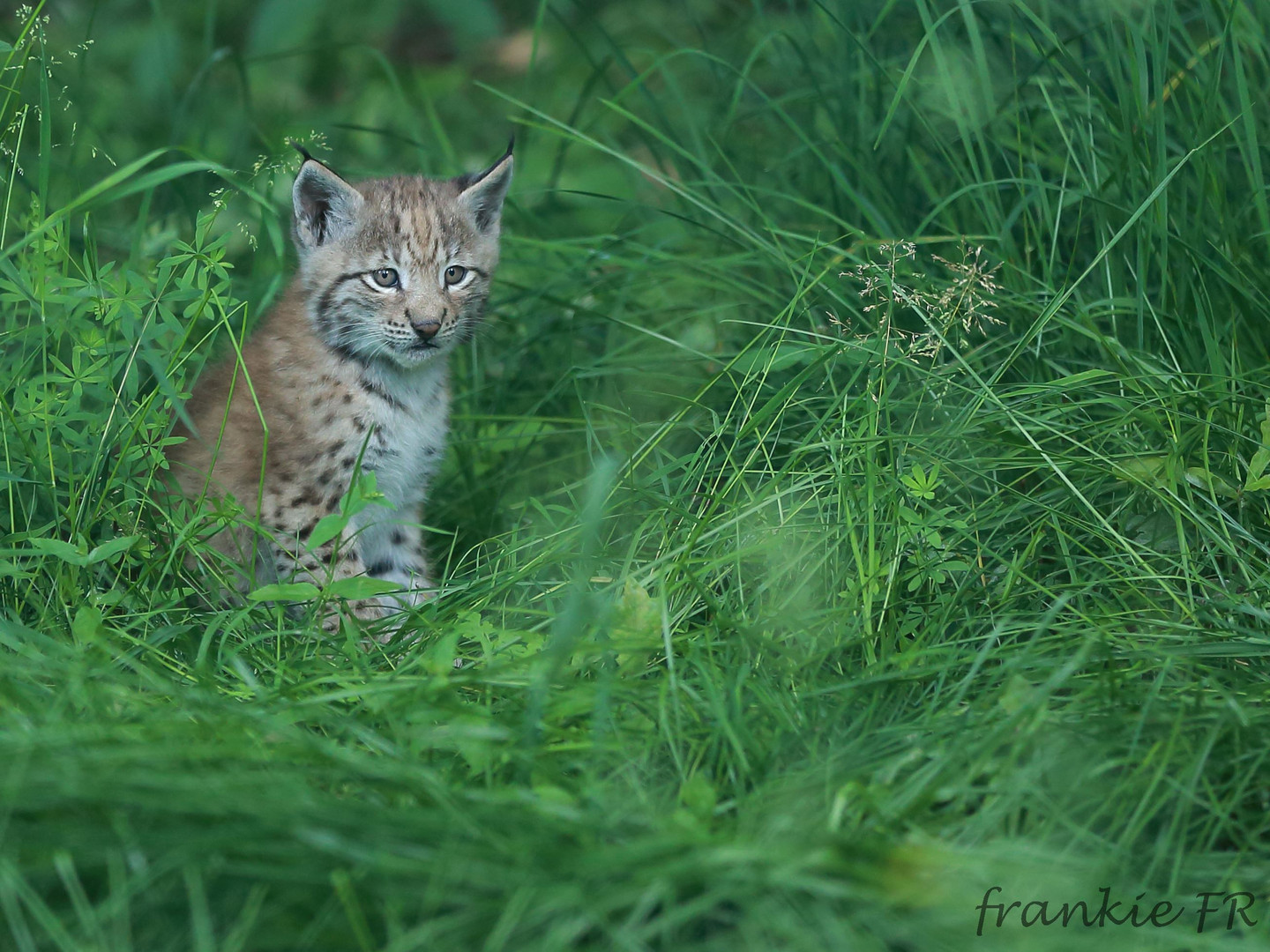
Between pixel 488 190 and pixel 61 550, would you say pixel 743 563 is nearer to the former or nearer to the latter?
pixel 61 550

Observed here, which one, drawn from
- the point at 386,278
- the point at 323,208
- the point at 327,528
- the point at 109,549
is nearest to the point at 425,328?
the point at 386,278

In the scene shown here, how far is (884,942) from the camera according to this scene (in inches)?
88.8

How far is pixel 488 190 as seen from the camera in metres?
4.76

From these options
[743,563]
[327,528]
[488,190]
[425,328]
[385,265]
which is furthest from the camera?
[488,190]

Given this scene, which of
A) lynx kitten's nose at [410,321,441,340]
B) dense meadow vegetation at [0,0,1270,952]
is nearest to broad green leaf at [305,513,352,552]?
dense meadow vegetation at [0,0,1270,952]

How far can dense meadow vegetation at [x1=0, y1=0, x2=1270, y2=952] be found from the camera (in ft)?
7.57

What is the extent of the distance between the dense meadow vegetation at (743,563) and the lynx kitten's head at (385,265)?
0.33 meters

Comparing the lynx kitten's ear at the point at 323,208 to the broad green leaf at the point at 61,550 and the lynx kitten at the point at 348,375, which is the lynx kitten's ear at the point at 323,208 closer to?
the lynx kitten at the point at 348,375

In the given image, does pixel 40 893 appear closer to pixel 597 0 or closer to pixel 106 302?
pixel 106 302

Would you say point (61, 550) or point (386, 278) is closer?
point (61, 550)

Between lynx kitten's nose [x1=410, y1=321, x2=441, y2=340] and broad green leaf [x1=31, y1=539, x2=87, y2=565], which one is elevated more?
lynx kitten's nose [x1=410, y1=321, x2=441, y2=340]

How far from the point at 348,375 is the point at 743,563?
5.39 feet

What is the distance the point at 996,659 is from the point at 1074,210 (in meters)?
2.19

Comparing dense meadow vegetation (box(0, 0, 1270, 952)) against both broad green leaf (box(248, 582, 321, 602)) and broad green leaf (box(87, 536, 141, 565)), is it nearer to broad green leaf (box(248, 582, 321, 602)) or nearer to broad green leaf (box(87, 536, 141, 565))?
broad green leaf (box(87, 536, 141, 565))
